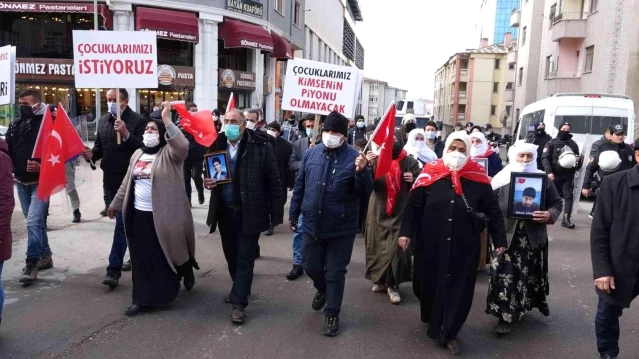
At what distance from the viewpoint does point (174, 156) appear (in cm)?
495

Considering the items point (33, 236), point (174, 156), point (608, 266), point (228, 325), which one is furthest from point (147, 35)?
point (608, 266)

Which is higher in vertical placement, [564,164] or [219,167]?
[219,167]

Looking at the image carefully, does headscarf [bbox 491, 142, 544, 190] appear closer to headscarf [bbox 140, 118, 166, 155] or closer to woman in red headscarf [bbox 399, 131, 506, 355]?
woman in red headscarf [bbox 399, 131, 506, 355]

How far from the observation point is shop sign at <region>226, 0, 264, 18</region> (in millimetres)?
24562

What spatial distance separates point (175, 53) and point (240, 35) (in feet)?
10.4

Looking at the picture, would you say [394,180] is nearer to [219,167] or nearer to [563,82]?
[219,167]

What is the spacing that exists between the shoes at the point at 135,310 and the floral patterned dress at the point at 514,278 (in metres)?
3.21

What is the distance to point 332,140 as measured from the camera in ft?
15.2

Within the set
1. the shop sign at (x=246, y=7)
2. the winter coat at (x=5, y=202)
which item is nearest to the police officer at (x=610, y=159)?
the winter coat at (x=5, y=202)

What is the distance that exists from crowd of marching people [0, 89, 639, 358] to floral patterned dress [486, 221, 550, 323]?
10mm

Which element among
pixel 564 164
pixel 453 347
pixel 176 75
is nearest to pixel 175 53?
pixel 176 75

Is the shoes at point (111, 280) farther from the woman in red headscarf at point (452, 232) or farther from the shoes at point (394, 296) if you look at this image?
the woman in red headscarf at point (452, 232)

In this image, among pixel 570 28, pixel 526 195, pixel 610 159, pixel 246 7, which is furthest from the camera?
pixel 570 28

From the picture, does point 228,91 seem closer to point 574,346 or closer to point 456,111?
point 574,346
